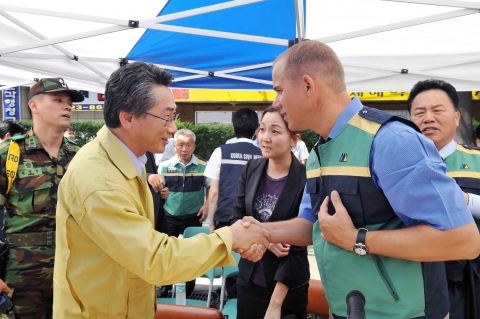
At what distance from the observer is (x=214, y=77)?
612 centimetres

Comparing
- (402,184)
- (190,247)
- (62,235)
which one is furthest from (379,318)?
(62,235)

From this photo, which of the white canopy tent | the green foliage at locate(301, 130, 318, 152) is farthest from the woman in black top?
the green foliage at locate(301, 130, 318, 152)

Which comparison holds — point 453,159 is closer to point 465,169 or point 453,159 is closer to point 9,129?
point 465,169

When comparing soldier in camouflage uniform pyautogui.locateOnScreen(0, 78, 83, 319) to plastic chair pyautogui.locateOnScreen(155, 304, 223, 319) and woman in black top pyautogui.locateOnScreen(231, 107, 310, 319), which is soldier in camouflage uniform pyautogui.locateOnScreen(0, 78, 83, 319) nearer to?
plastic chair pyautogui.locateOnScreen(155, 304, 223, 319)

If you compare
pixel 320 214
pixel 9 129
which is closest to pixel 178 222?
pixel 9 129

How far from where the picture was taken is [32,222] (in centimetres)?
282

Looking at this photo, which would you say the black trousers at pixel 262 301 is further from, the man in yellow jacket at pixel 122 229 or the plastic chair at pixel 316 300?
the man in yellow jacket at pixel 122 229

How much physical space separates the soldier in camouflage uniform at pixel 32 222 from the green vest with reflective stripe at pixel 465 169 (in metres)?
2.64

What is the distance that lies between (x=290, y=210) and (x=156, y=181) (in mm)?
2283

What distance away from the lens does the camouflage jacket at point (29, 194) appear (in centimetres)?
A: 281

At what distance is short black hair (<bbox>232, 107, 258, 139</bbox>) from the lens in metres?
5.06

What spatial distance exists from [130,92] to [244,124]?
3.25 metres

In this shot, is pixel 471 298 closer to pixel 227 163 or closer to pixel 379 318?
pixel 379 318

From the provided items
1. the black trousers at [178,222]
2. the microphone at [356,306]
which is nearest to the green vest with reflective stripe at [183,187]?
the black trousers at [178,222]
